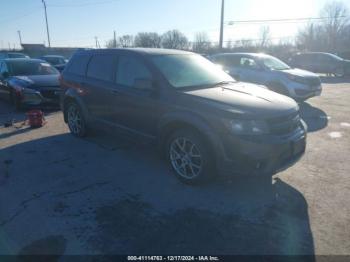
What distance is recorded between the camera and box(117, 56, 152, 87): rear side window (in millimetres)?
5000

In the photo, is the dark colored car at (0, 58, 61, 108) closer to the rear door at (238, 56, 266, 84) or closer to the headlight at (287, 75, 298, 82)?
→ the rear door at (238, 56, 266, 84)

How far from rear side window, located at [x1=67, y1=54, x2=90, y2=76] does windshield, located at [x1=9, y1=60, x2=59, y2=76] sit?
14.1 feet

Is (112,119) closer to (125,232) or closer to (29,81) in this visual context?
(125,232)

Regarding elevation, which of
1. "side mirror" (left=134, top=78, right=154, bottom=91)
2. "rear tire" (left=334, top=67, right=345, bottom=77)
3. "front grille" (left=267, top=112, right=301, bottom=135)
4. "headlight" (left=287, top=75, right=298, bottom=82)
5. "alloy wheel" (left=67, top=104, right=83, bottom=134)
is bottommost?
"rear tire" (left=334, top=67, right=345, bottom=77)

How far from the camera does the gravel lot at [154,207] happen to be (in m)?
3.18

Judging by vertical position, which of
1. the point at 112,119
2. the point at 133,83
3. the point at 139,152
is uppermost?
the point at 133,83

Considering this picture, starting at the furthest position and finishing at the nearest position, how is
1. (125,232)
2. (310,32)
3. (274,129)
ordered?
(310,32), (274,129), (125,232)

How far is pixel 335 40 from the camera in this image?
210 ft

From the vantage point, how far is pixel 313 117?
28.8 ft

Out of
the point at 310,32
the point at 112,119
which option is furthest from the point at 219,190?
the point at 310,32

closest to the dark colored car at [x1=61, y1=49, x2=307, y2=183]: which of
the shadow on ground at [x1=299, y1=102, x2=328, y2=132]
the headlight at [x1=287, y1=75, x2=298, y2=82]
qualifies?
the shadow on ground at [x1=299, y1=102, x2=328, y2=132]

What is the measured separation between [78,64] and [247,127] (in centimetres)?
416

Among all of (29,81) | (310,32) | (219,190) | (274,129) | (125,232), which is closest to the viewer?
(125,232)

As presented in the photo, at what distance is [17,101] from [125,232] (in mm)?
7637
